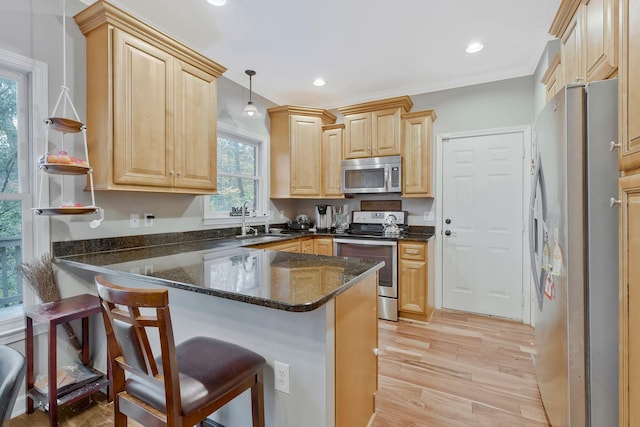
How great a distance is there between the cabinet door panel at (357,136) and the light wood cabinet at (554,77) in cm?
177

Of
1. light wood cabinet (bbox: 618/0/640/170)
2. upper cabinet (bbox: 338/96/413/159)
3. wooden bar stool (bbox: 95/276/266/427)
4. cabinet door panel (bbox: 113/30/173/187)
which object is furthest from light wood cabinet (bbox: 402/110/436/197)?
wooden bar stool (bbox: 95/276/266/427)

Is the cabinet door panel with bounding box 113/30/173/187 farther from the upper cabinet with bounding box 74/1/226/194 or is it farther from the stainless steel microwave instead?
the stainless steel microwave

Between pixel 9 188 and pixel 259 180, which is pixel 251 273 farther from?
pixel 259 180

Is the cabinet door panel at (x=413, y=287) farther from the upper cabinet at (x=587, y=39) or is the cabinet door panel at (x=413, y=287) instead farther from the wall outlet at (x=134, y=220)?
the wall outlet at (x=134, y=220)

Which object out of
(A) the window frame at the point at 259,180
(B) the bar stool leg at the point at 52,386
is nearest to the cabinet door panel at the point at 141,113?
(A) the window frame at the point at 259,180

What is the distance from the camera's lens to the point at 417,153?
3.51 metres

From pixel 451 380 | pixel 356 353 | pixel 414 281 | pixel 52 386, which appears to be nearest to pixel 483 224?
pixel 414 281

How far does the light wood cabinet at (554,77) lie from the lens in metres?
2.15

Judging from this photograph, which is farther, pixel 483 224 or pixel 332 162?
pixel 332 162

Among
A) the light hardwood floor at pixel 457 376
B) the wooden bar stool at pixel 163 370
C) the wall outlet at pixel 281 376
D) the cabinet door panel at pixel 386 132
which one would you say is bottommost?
the light hardwood floor at pixel 457 376

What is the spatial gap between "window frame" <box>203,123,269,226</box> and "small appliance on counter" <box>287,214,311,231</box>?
0.41m

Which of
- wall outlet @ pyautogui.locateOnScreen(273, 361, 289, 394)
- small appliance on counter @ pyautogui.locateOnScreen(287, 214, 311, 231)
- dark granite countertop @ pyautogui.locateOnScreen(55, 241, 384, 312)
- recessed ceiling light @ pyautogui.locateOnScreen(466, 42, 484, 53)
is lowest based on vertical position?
wall outlet @ pyautogui.locateOnScreen(273, 361, 289, 394)

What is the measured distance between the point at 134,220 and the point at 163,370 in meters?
1.88

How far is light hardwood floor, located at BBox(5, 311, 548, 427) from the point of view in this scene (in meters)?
1.75
